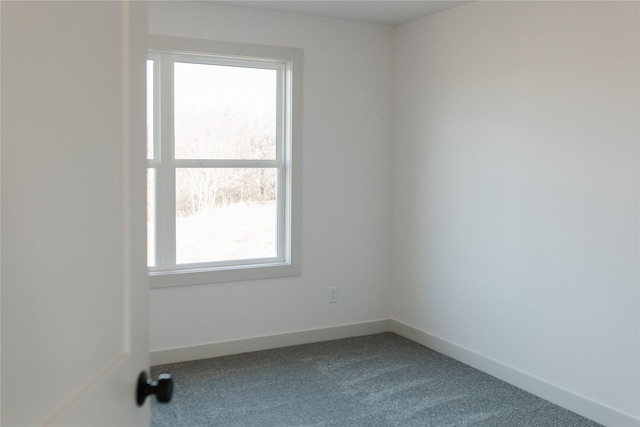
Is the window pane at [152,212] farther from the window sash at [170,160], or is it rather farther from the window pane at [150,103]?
the window pane at [150,103]

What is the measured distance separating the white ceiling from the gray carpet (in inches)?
94.5

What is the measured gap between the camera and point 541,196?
143 inches

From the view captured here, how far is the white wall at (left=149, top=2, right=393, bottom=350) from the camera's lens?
4227mm

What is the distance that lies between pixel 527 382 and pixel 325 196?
190 centimetres

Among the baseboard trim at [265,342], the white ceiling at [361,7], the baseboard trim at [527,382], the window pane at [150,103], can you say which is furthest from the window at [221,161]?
the baseboard trim at [527,382]

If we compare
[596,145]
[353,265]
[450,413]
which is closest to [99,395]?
[450,413]

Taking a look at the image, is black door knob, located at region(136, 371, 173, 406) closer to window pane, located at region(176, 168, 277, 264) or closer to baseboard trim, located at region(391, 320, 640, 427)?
baseboard trim, located at region(391, 320, 640, 427)

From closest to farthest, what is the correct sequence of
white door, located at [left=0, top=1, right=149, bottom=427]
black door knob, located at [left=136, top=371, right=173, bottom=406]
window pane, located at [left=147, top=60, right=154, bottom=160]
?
white door, located at [left=0, top=1, right=149, bottom=427] → black door knob, located at [left=136, top=371, right=173, bottom=406] → window pane, located at [left=147, top=60, right=154, bottom=160]

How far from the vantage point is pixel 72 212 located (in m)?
0.89

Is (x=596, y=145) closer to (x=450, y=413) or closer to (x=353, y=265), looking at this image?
(x=450, y=413)

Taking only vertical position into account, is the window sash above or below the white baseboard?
above

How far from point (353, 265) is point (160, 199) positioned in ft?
5.14

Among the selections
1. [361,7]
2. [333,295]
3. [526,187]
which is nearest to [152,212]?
[333,295]

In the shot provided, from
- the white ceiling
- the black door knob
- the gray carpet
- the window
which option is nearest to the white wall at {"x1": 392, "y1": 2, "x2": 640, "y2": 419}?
the white ceiling
